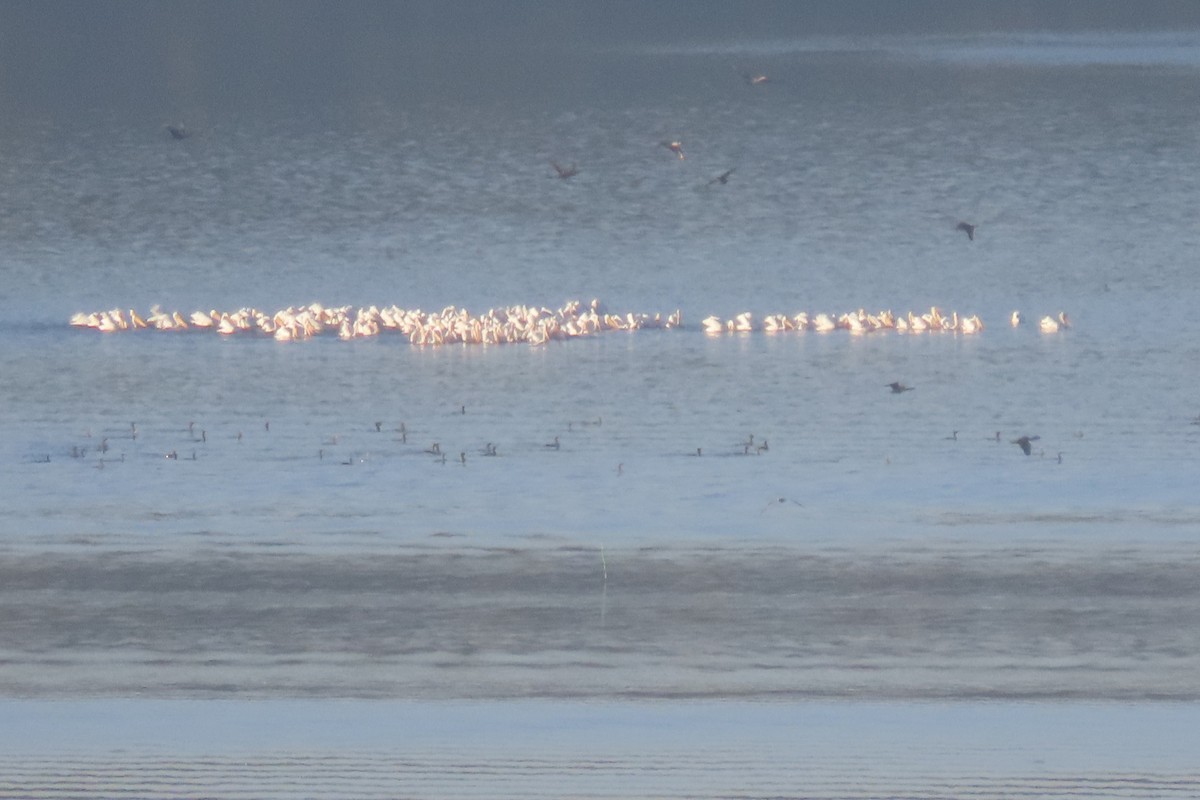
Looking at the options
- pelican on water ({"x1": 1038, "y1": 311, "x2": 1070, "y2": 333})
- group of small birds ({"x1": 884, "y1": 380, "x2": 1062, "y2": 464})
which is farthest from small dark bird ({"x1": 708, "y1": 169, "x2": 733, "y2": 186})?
group of small birds ({"x1": 884, "y1": 380, "x2": 1062, "y2": 464})

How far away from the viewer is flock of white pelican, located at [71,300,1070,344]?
568 inches

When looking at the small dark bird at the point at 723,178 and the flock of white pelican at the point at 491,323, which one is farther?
the small dark bird at the point at 723,178

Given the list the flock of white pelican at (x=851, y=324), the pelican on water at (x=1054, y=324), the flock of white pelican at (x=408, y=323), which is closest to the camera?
the flock of white pelican at (x=408, y=323)

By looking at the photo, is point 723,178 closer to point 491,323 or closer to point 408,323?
point 491,323

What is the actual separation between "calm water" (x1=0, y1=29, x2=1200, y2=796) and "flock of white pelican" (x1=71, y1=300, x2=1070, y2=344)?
0.74 ft

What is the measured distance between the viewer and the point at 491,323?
14.7 meters

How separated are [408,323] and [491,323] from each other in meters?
0.56

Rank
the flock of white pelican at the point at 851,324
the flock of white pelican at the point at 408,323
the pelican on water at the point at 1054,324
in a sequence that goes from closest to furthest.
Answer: the flock of white pelican at the point at 408,323 → the flock of white pelican at the point at 851,324 → the pelican on water at the point at 1054,324

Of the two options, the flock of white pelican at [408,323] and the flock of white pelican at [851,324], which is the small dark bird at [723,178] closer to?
the flock of white pelican at [851,324]

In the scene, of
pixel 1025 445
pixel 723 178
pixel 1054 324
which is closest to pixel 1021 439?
pixel 1025 445

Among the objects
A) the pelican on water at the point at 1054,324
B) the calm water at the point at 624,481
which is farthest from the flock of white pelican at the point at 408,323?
the pelican on water at the point at 1054,324

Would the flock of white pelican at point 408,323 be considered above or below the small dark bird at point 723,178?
below

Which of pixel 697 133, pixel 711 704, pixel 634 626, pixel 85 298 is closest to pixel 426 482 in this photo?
pixel 634 626

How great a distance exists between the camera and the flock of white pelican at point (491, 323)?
568 inches
